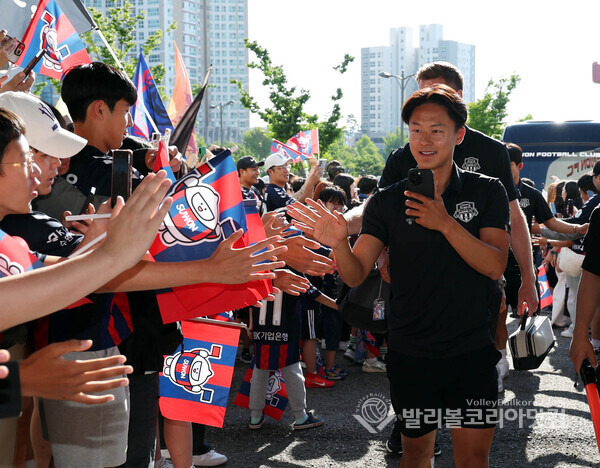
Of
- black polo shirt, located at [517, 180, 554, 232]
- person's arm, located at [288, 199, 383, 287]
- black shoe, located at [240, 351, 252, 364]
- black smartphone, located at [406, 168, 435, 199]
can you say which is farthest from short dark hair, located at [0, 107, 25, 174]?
black shoe, located at [240, 351, 252, 364]

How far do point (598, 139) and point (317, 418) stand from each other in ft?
35.2

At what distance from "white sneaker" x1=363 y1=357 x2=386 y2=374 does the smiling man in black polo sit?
4519mm

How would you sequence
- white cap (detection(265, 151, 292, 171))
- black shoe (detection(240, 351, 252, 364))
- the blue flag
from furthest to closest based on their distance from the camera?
1. white cap (detection(265, 151, 292, 171))
2. black shoe (detection(240, 351, 252, 364))
3. the blue flag

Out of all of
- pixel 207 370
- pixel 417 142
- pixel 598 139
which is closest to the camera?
pixel 417 142

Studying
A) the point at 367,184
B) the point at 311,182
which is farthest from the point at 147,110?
the point at 367,184

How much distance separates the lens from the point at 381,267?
417cm

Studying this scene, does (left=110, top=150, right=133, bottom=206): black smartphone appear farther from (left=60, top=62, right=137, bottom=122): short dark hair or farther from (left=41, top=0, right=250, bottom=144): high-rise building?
(left=41, top=0, right=250, bottom=144): high-rise building

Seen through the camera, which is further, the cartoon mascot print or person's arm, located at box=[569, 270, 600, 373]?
the cartoon mascot print

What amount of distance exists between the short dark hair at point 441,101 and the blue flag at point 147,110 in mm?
3421

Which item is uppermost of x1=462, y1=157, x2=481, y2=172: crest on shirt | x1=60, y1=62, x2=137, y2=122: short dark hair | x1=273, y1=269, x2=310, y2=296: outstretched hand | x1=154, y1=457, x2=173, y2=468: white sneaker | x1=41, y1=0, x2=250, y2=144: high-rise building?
x1=41, y1=0, x2=250, y2=144: high-rise building

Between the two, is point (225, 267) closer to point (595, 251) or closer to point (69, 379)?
point (69, 379)

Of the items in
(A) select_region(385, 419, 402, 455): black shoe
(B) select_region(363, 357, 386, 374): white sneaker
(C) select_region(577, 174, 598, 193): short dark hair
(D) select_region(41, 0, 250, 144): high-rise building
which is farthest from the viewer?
(D) select_region(41, 0, 250, 144): high-rise building

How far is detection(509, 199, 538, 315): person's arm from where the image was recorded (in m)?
4.40

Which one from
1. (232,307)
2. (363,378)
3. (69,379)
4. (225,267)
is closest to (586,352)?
(232,307)
